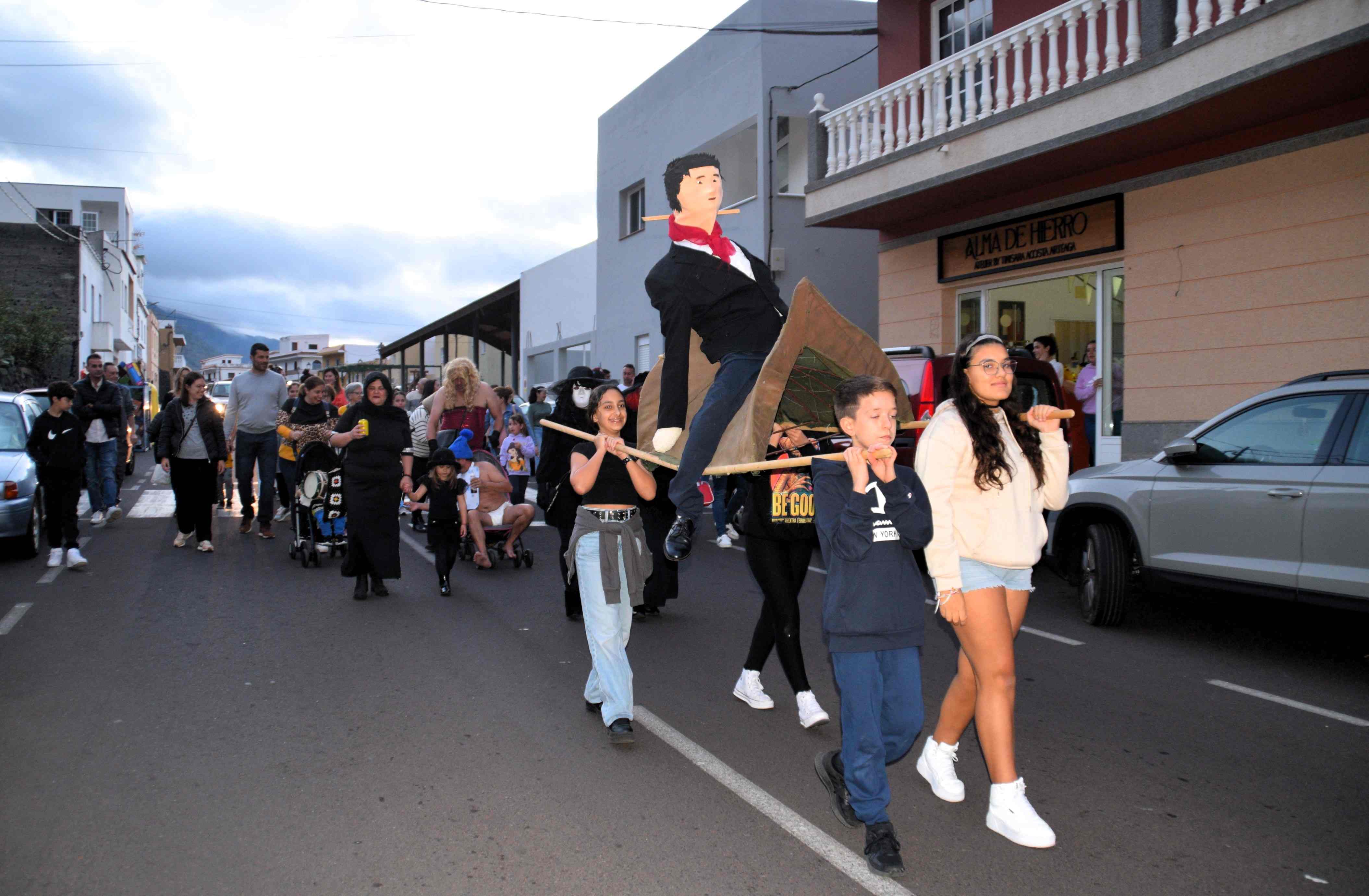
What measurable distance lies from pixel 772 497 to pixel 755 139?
16.2m

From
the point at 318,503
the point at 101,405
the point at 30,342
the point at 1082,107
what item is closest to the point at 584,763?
the point at 318,503

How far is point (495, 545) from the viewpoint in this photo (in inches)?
415

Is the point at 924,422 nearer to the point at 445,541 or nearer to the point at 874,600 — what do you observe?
the point at 874,600

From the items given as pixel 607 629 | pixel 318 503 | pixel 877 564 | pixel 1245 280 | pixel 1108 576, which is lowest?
pixel 1108 576

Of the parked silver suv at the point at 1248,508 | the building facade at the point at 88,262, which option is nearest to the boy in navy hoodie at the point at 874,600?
the parked silver suv at the point at 1248,508

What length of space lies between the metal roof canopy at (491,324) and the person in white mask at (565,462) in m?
25.3

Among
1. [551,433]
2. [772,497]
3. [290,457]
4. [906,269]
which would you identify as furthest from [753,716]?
[906,269]

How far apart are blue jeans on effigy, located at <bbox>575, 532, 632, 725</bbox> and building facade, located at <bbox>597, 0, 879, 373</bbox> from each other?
43.8 ft

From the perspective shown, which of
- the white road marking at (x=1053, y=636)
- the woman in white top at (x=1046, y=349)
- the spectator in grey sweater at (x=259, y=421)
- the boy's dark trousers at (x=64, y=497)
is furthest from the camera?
the spectator in grey sweater at (x=259, y=421)

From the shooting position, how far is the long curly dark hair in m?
3.58

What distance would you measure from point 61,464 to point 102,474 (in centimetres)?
340

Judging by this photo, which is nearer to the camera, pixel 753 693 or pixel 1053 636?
pixel 753 693

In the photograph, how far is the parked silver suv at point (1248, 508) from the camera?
577 centimetres

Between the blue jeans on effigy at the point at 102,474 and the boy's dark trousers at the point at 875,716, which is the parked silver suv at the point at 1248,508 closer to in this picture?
the boy's dark trousers at the point at 875,716
